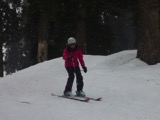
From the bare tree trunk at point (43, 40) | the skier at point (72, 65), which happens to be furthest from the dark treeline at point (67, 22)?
the skier at point (72, 65)

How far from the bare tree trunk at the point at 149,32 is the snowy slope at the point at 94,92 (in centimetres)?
48

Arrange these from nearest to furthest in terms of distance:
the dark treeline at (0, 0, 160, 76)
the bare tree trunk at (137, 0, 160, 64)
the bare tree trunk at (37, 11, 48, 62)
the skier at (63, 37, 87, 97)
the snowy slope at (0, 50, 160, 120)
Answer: the snowy slope at (0, 50, 160, 120) < the skier at (63, 37, 87, 97) < the bare tree trunk at (137, 0, 160, 64) < the dark treeline at (0, 0, 160, 76) < the bare tree trunk at (37, 11, 48, 62)

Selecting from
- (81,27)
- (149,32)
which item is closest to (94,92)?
(149,32)

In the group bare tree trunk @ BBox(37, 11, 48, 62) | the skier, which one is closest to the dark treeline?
bare tree trunk @ BBox(37, 11, 48, 62)

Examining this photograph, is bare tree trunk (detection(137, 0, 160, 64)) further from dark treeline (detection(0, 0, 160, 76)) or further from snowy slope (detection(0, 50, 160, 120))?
snowy slope (detection(0, 50, 160, 120))

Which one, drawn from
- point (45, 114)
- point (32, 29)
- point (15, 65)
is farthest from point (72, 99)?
point (15, 65)

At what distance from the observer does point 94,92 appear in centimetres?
1081

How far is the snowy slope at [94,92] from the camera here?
324 inches

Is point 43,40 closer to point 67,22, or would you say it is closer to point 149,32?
point 67,22

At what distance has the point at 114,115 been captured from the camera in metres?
8.20

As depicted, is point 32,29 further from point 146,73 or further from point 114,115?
point 114,115

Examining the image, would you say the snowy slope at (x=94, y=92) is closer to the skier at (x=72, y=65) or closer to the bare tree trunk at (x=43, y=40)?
Result: the skier at (x=72, y=65)

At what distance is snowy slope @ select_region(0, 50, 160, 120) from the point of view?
27.0 feet

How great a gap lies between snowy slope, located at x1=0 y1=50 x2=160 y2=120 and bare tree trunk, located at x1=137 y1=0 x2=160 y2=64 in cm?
48
